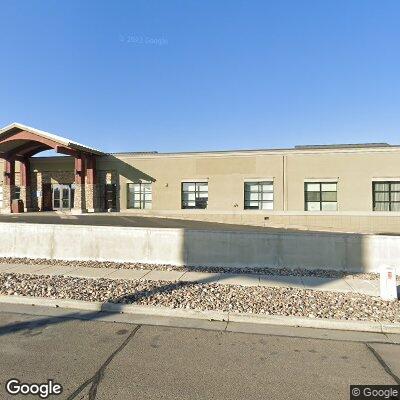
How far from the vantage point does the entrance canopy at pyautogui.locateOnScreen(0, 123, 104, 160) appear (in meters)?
26.5

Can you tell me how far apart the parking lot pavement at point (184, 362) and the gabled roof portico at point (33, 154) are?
76.1 ft

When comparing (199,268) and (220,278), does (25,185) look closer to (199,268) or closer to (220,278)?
(199,268)

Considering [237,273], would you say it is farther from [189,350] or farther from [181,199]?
[181,199]

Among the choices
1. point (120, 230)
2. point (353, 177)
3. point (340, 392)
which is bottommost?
point (340, 392)

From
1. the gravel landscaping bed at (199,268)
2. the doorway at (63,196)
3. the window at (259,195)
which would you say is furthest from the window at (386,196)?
the doorway at (63,196)

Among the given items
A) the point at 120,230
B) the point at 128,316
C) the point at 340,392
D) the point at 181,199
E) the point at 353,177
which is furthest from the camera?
the point at 181,199

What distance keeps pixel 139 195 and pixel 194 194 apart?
5055 mm

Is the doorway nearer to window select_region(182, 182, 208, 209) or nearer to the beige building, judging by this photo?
the beige building

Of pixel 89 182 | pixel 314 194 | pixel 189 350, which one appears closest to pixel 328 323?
pixel 189 350

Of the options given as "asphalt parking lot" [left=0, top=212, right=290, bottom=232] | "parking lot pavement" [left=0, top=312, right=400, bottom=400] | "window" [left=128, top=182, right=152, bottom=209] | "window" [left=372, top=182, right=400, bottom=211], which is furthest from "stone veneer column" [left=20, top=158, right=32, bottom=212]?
"window" [left=372, top=182, right=400, bottom=211]

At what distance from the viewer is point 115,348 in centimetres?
493

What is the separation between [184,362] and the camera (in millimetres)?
4520

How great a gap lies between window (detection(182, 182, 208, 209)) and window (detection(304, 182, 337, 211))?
8.19 m

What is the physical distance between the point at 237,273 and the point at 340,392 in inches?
230
